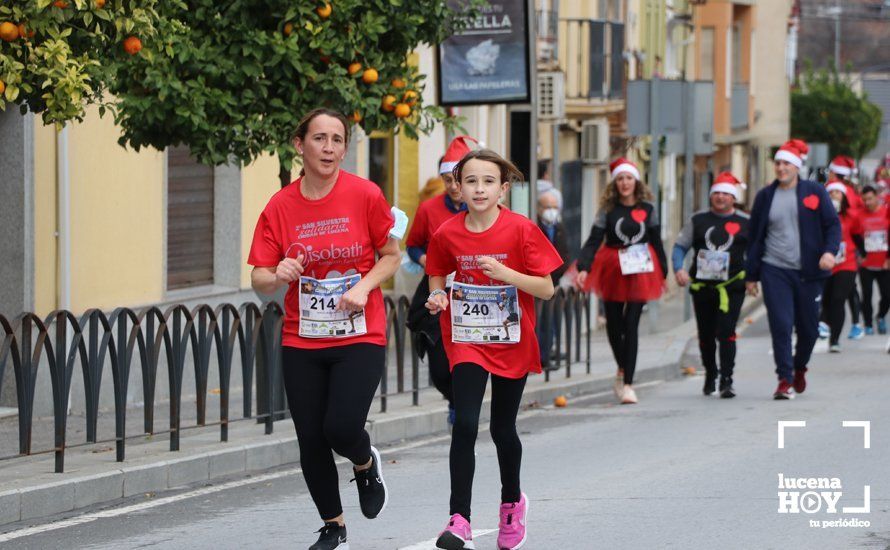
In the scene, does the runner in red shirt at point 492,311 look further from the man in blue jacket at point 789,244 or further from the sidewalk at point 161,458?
the man in blue jacket at point 789,244

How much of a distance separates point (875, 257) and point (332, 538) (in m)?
17.1

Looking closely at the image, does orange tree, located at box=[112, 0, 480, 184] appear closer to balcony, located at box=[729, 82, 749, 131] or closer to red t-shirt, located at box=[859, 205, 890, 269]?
red t-shirt, located at box=[859, 205, 890, 269]

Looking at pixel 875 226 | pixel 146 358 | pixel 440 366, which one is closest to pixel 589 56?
pixel 875 226

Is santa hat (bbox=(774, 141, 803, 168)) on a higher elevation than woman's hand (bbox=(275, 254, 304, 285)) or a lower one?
→ higher

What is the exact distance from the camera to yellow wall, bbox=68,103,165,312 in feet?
48.0

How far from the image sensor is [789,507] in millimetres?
9070

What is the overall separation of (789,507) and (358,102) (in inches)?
170

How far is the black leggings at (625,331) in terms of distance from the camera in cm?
1485

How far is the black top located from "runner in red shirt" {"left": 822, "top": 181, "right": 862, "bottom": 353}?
20.2ft

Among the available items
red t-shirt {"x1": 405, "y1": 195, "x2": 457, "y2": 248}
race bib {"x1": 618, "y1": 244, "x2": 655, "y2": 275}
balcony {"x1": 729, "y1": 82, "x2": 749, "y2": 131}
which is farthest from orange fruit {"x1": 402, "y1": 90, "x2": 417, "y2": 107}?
balcony {"x1": 729, "y1": 82, "x2": 749, "y2": 131}

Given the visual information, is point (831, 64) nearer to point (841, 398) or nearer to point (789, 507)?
point (841, 398)

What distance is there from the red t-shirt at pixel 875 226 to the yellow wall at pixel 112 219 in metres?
10.8

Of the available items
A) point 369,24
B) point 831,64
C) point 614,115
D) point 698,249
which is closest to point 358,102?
point 369,24

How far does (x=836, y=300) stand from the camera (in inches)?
835
